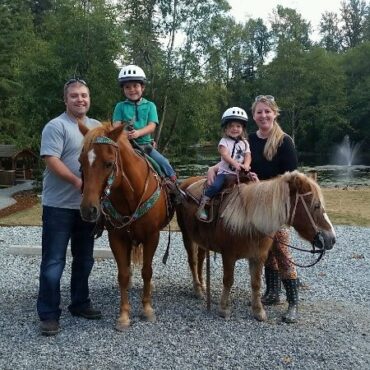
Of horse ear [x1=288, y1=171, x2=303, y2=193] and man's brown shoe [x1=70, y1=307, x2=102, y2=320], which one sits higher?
horse ear [x1=288, y1=171, x2=303, y2=193]

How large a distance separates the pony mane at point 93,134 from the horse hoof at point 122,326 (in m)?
1.72

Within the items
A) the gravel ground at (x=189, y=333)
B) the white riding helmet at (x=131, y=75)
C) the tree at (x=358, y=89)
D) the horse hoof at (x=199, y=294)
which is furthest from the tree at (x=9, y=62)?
the tree at (x=358, y=89)

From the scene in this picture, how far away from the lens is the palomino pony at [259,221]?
4.10m

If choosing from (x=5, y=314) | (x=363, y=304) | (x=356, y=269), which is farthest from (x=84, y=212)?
(x=356, y=269)

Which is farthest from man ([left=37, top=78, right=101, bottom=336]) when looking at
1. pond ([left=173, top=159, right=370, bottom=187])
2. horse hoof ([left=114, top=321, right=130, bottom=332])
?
pond ([left=173, top=159, right=370, bottom=187])

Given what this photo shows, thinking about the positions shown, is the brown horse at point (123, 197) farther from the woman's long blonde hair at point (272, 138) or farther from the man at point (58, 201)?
the woman's long blonde hair at point (272, 138)

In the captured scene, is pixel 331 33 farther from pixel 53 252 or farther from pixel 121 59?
pixel 53 252

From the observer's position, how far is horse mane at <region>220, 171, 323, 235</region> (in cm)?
412

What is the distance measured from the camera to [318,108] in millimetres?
46125

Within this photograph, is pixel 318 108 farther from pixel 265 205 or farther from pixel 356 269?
pixel 265 205

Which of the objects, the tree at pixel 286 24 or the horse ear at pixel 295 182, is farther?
the tree at pixel 286 24

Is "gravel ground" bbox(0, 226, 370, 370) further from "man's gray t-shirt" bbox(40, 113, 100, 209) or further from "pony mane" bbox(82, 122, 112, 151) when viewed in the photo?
"pony mane" bbox(82, 122, 112, 151)

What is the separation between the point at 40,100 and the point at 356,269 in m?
16.4

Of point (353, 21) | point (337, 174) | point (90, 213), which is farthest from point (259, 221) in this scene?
point (353, 21)
